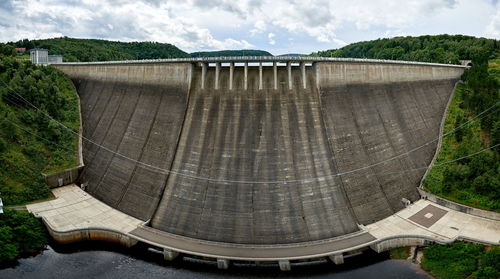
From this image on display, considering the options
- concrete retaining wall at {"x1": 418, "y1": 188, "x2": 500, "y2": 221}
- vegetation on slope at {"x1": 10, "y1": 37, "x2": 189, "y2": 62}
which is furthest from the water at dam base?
vegetation on slope at {"x1": 10, "y1": 37, "x2": 189, "y2": 62}

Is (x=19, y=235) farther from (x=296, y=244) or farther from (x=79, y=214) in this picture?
(x=296, y=244)

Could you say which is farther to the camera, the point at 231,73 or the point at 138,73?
the point at 138,73

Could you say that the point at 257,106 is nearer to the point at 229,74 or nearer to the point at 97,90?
the point at 229,74

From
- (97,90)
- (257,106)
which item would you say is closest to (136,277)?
(257,106)

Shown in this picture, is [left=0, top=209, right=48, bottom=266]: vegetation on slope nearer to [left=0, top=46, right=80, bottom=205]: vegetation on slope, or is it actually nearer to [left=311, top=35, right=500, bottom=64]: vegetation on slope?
[left=0, top=46, right=80, bottom=205]: vegetation on slope

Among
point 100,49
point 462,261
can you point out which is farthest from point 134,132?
point 100,49

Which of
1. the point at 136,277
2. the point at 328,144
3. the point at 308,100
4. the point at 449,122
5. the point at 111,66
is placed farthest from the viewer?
the point at 111,66
